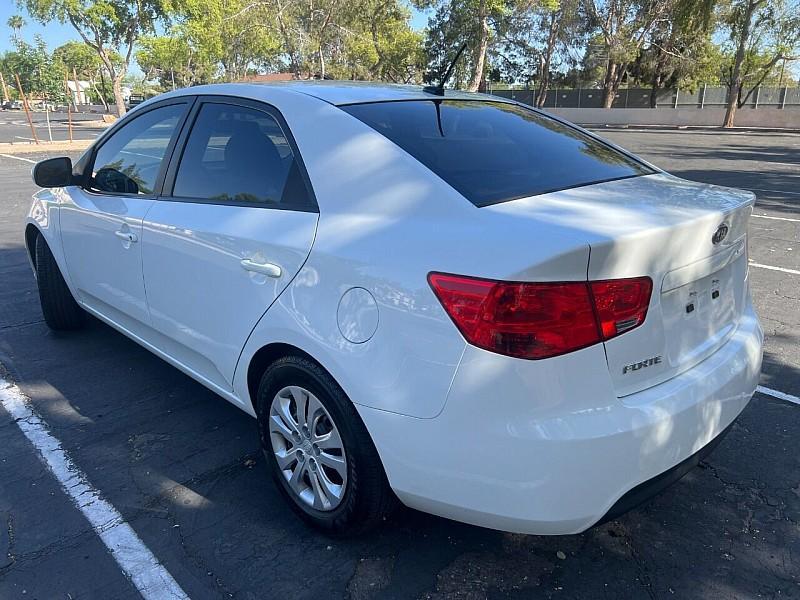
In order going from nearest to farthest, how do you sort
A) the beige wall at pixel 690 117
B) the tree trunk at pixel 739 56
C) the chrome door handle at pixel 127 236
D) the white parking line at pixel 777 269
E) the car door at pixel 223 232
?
the car door at pixel 223 232
the chrome door handle at pixel 127 236
the white parking line at pixel 777 269
the tree trunk at pixel 739 56
the beige wall at pixel 690 117

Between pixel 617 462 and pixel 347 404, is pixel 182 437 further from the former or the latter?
pixel 617 462

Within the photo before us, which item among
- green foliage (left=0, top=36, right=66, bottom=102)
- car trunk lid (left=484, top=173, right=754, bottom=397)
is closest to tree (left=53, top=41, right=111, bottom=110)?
green foliage (left=0, top=36, right=66, bottom=102)

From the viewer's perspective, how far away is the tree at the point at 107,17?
100 ft

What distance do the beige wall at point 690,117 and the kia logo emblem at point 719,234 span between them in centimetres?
3904

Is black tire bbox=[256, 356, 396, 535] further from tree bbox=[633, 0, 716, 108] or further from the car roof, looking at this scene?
tree bbox=[633, 0, 716, 108]

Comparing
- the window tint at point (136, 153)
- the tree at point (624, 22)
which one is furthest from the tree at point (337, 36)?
the window tint at point (136, 153)

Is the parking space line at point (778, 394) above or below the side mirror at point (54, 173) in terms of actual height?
below

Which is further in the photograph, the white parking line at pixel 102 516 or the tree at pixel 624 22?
the tree at pixel 624 22

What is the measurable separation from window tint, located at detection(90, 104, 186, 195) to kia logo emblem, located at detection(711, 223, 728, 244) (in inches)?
99.7

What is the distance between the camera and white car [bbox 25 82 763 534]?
1829mm

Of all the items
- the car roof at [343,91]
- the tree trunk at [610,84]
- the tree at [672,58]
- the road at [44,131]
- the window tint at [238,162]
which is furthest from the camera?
the tree trunk at [610,84]

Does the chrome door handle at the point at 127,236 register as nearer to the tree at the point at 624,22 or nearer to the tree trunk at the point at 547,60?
the tree at the point at 624,22

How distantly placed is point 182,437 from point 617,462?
2.30 metres

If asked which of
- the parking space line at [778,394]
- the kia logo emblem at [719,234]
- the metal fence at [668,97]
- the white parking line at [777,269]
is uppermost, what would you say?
the metal fence at [668,97]
